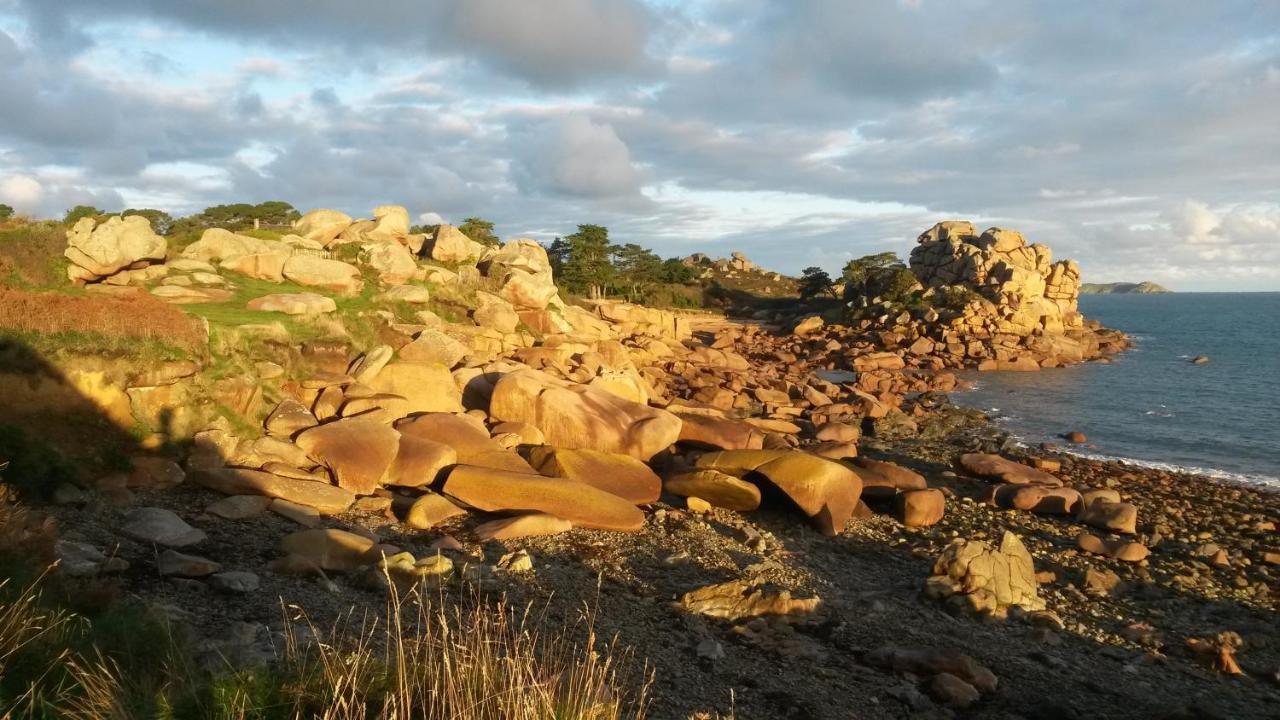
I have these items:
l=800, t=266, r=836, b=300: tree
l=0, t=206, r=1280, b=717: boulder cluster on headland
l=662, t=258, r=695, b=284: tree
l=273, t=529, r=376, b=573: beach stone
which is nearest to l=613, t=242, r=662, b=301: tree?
l=662, t=258, r=695, b=284: tree

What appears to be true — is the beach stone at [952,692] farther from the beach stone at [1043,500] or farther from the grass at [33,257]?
the grass at [33,257]

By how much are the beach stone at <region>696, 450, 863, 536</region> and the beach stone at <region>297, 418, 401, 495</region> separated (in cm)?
776

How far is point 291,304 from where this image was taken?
72.3 ft

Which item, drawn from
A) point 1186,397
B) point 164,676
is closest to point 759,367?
point 1186,397

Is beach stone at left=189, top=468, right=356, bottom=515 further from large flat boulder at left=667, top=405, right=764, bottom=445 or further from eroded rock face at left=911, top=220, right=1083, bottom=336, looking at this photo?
eroded rock face at left=911, top=220, right=1083, bottom=336

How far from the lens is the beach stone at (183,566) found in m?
9.77

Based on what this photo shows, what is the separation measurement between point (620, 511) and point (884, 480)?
7.49 m

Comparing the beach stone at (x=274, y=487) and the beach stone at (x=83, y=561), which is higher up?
the beach stone at (x=83, y=561)

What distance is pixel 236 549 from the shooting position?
38.1 feet

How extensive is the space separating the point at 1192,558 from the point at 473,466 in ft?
50.1

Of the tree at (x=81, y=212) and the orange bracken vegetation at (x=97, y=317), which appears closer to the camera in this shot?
the orange bracken vegetation at (x=97, y=317)

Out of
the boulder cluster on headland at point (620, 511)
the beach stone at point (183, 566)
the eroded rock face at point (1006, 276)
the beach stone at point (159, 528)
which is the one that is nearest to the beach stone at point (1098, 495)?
the boulder cluster on headland at point (620, 511)

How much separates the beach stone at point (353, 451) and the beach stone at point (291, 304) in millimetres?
6582

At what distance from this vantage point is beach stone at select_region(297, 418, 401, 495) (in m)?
15.8
